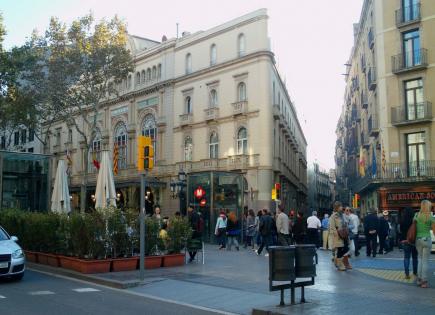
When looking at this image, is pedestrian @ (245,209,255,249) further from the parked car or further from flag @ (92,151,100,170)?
flag @ (92,151,100,170)

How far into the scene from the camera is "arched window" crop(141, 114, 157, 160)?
4625 cm

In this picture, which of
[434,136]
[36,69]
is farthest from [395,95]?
[36,69]

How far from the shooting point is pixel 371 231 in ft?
63.4

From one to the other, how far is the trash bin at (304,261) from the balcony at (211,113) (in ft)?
104

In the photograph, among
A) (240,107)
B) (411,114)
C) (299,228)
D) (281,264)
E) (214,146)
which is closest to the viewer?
(281,264)

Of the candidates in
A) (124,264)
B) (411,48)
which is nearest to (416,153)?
(411,48)

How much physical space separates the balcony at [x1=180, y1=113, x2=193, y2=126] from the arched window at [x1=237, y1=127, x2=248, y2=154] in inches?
205

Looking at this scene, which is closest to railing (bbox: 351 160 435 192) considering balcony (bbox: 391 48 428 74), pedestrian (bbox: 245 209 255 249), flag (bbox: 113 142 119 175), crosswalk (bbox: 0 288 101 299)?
balcony (bbox: 391 48 428 74)

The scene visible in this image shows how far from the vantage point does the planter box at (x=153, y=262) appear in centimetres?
1517

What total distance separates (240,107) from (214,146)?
4.24 meters

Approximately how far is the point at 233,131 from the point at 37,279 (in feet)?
90.2

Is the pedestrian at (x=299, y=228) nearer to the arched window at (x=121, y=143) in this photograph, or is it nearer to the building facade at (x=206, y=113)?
the building facade at (x=206, y=113)

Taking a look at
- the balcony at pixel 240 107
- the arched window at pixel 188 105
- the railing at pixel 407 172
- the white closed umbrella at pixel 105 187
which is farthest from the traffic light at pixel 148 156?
the arched window at pixel 188 105

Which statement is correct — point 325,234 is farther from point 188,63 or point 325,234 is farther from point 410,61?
point 188,63
